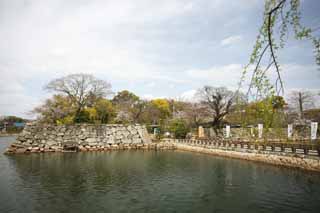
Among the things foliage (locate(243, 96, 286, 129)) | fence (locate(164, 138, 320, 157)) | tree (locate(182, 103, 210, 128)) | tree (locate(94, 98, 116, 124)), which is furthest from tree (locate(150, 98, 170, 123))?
foliage (locate(243, 96, 286, 129))

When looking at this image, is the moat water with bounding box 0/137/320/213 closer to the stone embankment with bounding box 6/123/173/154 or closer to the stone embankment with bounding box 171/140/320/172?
the stone embankment with bounding box 171/140/320/172

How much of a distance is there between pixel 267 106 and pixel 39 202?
32.7 ft

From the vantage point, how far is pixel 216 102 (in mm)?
35125

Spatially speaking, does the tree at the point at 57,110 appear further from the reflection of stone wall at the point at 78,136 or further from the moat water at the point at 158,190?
the moat water at the point at 158,190

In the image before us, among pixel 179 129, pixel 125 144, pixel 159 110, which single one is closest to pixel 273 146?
pixel 179 129

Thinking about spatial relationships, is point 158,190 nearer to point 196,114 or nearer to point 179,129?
point 179,129

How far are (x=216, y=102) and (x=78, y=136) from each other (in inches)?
868

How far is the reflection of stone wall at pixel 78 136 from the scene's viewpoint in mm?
27109

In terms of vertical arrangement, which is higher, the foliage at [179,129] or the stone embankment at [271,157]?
the foliage at [179,129]

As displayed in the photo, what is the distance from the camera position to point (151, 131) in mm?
43406

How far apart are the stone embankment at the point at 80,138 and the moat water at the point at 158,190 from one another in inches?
461

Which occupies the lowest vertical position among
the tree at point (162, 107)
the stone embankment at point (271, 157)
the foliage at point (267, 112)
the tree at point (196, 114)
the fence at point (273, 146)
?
the stone embankment at point (271, 157)

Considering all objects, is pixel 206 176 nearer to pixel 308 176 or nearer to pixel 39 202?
pixel 308 176

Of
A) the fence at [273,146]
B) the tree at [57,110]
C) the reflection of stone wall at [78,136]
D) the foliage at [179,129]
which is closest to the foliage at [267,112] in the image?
the fence at [273,146]
